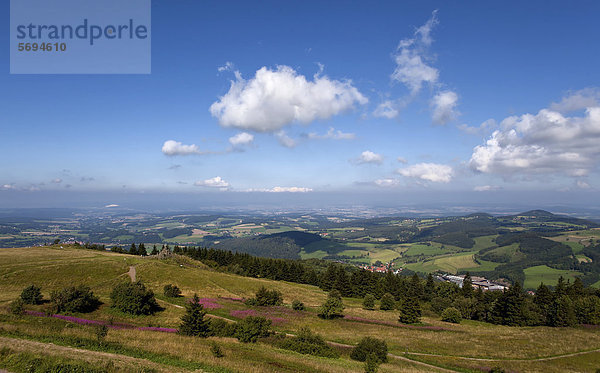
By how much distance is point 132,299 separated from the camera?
38.4m

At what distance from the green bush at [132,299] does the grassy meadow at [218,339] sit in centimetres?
117

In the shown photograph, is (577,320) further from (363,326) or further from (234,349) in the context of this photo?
(234,349)

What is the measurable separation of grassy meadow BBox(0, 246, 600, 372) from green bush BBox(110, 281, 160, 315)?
3.84 feet

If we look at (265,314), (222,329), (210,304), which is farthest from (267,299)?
(222,329)

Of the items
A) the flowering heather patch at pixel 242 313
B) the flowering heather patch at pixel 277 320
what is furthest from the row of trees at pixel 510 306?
the flowering heather patch at pixel 242 313

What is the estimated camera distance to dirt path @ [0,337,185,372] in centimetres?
1664

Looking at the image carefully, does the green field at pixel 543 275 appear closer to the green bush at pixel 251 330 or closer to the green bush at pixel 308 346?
the green bush at pixel 308 346

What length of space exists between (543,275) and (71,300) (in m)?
236

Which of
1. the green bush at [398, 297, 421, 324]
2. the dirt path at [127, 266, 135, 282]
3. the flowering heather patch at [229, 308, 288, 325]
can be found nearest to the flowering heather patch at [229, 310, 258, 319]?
the flowering heather patch at [229, 308, 288, 325]

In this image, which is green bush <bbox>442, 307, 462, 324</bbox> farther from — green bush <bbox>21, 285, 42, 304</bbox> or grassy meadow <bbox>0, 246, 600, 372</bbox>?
green bush <bbox>21, 285, 42, 304</bbox>

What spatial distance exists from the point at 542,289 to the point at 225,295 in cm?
9040

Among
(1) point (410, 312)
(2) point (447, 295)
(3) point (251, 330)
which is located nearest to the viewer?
(3) point (251, 330)

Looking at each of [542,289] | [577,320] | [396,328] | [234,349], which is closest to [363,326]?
[396,328]

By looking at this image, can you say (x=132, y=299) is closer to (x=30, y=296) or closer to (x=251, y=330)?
(x=30, y=296)
